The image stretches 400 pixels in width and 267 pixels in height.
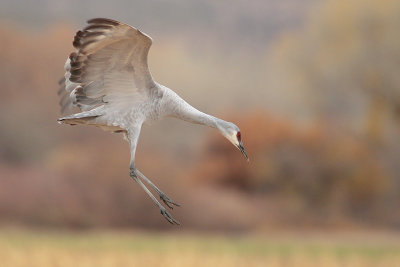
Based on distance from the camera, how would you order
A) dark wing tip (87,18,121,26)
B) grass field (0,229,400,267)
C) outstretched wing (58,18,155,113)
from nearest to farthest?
dark wing tip (87,18,121,26) → outstretched wing (58,18,155,113) → grass field (0,229,400,267)

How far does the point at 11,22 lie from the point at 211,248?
42.4ft

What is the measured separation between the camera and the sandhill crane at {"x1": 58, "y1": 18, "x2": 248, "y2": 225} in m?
4.70

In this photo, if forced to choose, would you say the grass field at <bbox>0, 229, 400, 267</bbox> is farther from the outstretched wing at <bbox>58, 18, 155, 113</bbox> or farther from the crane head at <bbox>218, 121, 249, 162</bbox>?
the crane head at <bbox>218, 121, 249, 162</bbox>

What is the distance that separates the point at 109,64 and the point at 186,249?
45.5 ft

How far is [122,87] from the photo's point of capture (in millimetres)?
4945

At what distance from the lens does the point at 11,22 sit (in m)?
26.6

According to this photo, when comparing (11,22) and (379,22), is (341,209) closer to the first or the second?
(379,22)

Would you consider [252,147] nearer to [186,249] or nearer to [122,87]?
[186,249]

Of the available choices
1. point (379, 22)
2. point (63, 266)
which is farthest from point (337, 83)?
point (63, 266)

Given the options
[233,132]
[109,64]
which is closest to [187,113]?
[233,132]

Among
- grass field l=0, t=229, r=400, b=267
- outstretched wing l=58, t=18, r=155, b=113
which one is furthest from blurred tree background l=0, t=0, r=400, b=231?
outstretched wing l=58, t=18, r=155, b=113

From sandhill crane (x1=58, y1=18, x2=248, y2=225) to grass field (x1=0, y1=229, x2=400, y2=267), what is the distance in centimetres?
988

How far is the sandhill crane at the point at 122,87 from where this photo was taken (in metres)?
4.70

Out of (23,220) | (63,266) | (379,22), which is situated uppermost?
(379,22)
